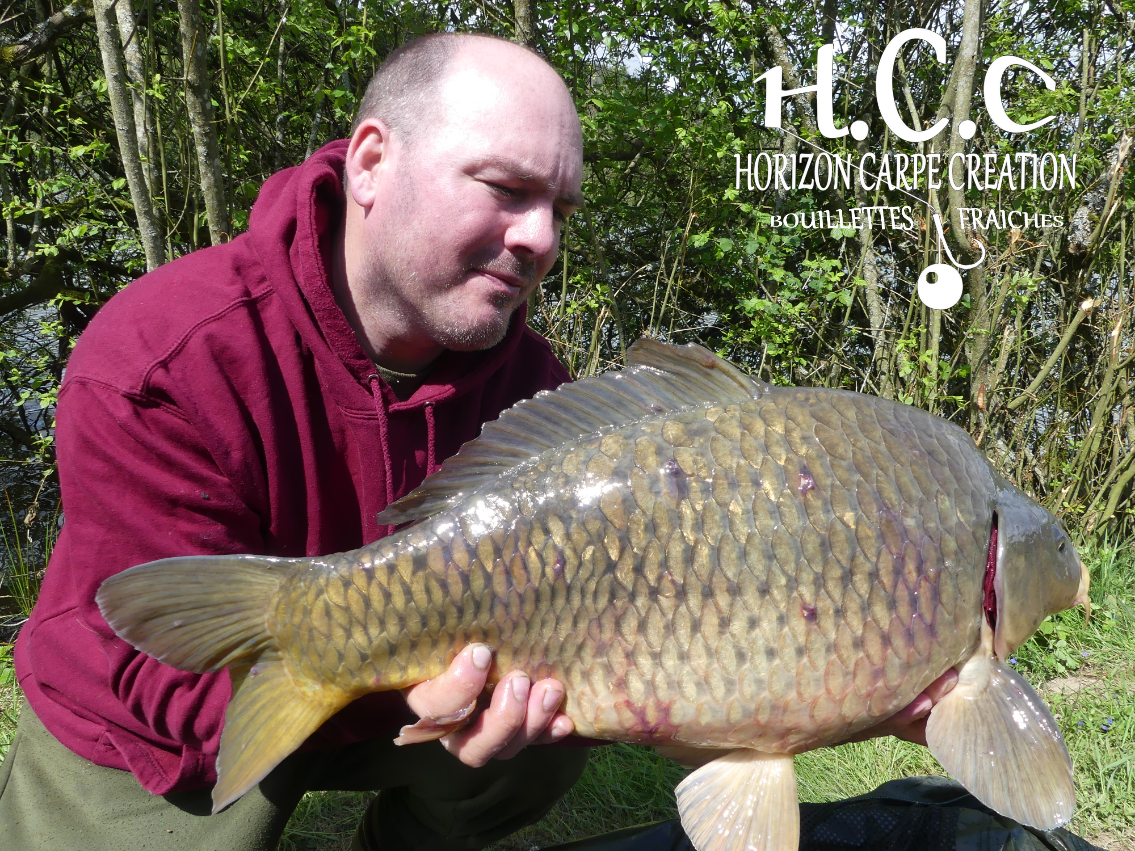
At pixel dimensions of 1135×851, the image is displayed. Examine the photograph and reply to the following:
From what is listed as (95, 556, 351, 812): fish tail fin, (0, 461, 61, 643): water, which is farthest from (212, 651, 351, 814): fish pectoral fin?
(0, 461, 61, 643): water

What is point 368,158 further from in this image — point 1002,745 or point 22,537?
point 22,537

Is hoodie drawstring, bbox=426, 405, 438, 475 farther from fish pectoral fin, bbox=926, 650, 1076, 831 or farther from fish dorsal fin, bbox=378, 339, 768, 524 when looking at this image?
fish pectoral fin, bbox=926, 650, 1076, 831

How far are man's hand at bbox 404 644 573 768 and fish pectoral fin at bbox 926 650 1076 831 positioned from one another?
0.48m

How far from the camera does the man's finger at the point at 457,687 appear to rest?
3.56ft

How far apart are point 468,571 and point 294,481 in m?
0.46

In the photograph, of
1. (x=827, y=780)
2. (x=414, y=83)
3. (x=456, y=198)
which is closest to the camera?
(x=456, y=198)

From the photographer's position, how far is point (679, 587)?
1.07 metres

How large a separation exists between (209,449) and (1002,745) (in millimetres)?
1126

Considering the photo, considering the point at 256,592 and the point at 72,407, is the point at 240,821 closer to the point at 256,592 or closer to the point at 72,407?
the point at 256,592

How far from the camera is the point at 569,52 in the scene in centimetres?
377

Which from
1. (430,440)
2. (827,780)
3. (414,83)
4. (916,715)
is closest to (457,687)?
(430,440)

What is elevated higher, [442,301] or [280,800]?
[442,301]

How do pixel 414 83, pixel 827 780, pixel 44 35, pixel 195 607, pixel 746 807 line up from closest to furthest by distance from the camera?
pixel 195 607
pixel 746 807
pixel 414 83
pixel 827 780
pixel 44 35

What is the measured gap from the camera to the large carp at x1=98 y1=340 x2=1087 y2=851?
107 cm
